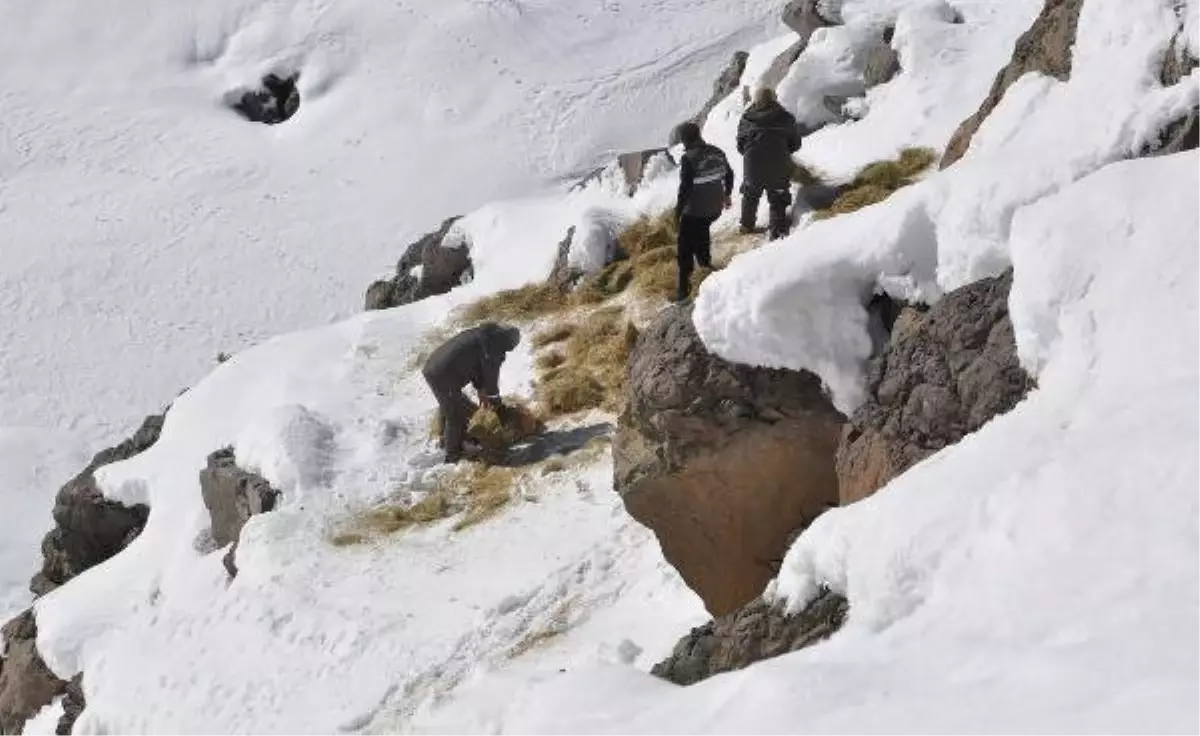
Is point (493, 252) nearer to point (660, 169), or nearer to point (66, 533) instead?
point (660, 169)

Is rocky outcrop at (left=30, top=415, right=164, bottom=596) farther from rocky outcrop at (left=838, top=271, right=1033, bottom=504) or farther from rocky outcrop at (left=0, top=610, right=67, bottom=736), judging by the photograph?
rocky outcrop at (left=838, top=271, right=1033, bottom=504)

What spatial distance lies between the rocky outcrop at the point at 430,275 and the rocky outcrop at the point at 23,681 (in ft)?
19.3

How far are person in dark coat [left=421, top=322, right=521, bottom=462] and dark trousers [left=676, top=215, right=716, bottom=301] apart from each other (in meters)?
1.59

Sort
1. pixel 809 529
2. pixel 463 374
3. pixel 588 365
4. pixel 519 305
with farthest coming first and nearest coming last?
pixel 519 305 < pixel 588 365 < pixel 463 374 < pixel 809 529

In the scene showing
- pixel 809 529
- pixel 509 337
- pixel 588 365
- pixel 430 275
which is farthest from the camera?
pixel 430 275

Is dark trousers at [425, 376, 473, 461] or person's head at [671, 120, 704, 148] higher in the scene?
person's head at [671, 120, 704, 148]

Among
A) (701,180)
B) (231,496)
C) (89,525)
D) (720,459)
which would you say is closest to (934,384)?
(720,459)

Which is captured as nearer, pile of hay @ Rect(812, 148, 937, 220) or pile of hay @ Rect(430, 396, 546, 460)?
pile of hay @ Rect(430, 396, 546, 460)

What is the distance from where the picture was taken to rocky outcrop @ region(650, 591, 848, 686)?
523 cm

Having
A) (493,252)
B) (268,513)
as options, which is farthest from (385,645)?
(493,252)

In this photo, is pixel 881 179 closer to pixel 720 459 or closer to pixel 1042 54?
pixel 1042 54

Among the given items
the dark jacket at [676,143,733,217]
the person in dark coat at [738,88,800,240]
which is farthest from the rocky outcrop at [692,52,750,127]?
the dark jacket at [676,143,733,217]

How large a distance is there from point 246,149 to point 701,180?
18.3 m

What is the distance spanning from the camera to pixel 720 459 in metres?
7.54
